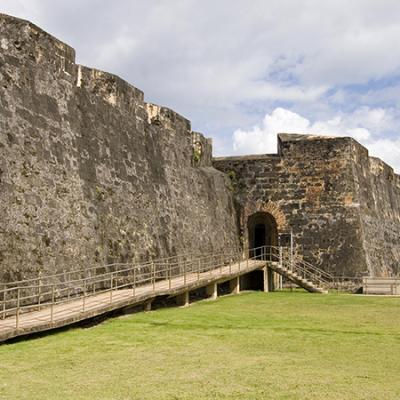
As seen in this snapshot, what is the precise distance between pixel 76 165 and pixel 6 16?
3354 mm

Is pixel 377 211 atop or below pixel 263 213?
atop

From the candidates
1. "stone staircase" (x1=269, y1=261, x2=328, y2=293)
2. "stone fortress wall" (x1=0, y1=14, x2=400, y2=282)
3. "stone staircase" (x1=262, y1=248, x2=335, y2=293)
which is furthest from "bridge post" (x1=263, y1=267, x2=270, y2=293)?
"stone fortress wall" (x1=0, y1=14, x2=400, y2=282)

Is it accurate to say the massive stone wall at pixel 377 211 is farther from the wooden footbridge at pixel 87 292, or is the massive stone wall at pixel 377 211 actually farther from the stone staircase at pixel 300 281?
the wooden footbridge at pixel 87 292

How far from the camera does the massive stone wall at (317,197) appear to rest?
21.1 m

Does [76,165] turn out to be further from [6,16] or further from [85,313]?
[85,313]

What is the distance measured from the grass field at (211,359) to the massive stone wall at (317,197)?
9958 mm

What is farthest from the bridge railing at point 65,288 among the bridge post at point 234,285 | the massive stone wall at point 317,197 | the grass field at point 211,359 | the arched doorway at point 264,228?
the arched doorway at point 264,228

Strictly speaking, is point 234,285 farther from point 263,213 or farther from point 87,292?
point 87,292

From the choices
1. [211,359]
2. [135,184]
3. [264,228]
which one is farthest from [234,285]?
[211,359]

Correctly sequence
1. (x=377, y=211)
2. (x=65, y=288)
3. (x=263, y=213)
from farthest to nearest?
(x=377, y=211)
(x=263, y=213)
(x=65, y=288)

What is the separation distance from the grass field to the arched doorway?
1093 cm

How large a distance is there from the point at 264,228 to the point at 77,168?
12.3m

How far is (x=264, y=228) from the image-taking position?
23344 millimetres

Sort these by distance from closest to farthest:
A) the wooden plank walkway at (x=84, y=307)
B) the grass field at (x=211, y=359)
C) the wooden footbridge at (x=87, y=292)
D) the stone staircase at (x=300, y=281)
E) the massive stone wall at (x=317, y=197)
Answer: the grass field at (x=211, y=359), the wooden plank walkway at (x=84, y=307), the wooden footbridge at (x=87, y=292), the stone staircase at (x=300, y=281), the massive stone wall at (x=317, y=197)
